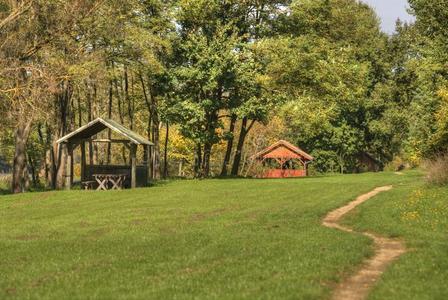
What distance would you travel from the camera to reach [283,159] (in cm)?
6675

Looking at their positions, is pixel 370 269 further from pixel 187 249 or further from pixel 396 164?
pixel 396 164

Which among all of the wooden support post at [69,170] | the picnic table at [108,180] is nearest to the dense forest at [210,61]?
the wooden support post at [69,170]

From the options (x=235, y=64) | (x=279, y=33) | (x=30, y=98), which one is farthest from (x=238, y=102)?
(x=30, y=98)

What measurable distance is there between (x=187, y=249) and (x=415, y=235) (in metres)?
6.46

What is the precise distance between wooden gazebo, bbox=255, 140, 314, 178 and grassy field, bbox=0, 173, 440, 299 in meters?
38.9

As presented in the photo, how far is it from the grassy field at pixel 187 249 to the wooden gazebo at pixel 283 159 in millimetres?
38936

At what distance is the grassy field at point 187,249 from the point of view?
32.2 ft

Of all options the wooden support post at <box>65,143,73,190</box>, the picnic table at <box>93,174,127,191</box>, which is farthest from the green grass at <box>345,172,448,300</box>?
the wooden support post at <box>65,143,73,190</box>

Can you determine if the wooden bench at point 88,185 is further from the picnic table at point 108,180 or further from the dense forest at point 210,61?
the dense forest at point 210,61

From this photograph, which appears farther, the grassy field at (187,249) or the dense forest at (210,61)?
Answer: the dense forest at (210,61)

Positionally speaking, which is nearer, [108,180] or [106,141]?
[108,180]

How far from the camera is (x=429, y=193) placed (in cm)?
2511

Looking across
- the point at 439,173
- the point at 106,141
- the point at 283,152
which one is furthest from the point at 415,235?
the point at 283,152

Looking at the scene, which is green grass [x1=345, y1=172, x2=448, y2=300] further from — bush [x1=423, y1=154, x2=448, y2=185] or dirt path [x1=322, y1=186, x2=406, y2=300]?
bush [x1=423, y1=154, x2=448, y2=185]
